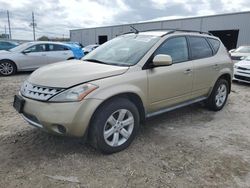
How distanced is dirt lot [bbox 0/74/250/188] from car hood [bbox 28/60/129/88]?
0.98 m

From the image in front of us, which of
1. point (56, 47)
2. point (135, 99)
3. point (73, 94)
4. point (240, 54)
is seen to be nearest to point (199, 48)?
point (135, 99)

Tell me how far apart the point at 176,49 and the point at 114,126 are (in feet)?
6.07

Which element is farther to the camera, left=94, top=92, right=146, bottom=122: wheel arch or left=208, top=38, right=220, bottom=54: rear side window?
left=208, top=38, right=220, bottom=54: rear side window

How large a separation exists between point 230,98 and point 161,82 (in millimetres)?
3820

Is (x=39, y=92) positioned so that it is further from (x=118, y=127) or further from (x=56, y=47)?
(x=56, y=47)

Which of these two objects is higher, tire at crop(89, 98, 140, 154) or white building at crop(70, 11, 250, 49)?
white building at crop(70, 11, 250, 49)

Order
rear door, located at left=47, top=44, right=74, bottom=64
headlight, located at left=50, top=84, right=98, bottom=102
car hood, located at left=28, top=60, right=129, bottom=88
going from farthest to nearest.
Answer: rear door, located at left=47, top=44, right=74, bottom=64
car hood, located at left=28, top=60, right=129, bottom=88
headlight, located at left=50, top=84, right=98, bottom=102

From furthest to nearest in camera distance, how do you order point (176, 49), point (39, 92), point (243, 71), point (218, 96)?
point (243, 71) < point (218, 96) < point (176, 49) < point (39, 92)

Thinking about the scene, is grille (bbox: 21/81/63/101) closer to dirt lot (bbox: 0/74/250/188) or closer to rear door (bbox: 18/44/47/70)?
dirt lot (bbox: 0/74/250/188)

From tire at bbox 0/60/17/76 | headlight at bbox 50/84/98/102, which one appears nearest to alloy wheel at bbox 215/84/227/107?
headlight at bbox 50/84/98/102

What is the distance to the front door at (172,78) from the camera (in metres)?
3.74

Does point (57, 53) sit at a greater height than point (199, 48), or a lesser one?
lesser

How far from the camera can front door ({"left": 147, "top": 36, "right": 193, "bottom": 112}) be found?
3.74 metres

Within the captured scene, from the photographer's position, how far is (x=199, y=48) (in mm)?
4781
